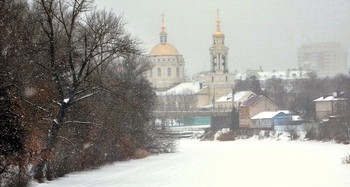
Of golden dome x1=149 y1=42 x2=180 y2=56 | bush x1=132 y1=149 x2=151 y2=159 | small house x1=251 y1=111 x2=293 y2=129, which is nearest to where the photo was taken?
bush x1=132 y1=149 x2=151 y2=159

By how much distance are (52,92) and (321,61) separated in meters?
165

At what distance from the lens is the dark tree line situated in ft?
68.1

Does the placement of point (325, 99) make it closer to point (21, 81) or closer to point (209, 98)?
point (209, 98)

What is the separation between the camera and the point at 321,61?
606 ft

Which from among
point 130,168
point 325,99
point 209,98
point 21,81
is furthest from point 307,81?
point 21,81

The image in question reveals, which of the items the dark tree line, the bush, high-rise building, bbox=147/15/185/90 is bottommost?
the bush

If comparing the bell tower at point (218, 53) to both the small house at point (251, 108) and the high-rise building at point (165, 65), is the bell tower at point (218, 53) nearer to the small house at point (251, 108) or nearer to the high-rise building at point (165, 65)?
the high-rise building at point (165, 65)

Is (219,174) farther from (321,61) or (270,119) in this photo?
(321,61)

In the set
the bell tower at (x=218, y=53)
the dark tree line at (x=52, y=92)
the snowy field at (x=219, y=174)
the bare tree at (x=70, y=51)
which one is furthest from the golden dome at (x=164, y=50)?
the bare tree at (x=70, y=51)

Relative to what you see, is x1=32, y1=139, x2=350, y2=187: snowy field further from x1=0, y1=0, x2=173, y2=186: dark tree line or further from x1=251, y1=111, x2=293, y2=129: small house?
x1=251, y1=111, x2=293, y2=129: small house

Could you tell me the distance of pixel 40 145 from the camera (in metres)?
24.8

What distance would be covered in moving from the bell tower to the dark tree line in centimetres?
10339

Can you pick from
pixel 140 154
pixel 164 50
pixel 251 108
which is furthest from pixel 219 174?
pixel 164 50

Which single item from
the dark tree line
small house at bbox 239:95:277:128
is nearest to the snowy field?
the dark tree line
